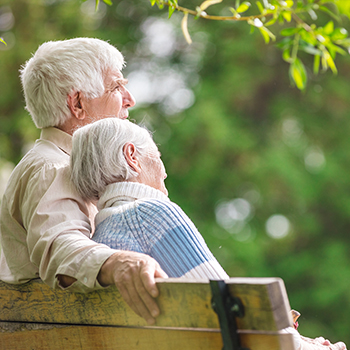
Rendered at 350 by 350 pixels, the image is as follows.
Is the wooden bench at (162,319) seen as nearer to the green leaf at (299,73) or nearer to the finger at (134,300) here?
the finger at (134,300)

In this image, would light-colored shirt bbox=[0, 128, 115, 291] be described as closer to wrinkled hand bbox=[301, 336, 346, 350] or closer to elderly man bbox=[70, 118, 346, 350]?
elderly man bbox=[70, 118, 346, 350]

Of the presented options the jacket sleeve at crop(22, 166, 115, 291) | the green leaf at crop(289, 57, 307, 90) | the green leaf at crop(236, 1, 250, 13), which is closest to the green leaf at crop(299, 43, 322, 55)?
the green leaf at crop(289, 57, 307, 90)

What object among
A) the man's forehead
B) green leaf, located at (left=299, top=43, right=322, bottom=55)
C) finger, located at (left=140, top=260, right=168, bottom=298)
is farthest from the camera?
the man's forehead

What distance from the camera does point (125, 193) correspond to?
1.47m

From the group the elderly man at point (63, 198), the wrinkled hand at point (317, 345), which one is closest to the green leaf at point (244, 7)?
the elderly man at point (63, 198)

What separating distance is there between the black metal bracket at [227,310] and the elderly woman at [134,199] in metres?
0.32

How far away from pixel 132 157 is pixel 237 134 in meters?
5.77

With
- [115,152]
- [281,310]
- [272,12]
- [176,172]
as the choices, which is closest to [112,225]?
[115,152]

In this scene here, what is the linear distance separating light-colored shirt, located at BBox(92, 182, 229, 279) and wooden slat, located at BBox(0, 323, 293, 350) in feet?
0.70

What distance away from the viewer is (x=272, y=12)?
188 cm

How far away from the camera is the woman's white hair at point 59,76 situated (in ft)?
5.92

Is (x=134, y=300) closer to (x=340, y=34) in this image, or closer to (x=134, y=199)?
(x=134, y=199)

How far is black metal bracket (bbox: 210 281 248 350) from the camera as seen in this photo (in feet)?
2.99

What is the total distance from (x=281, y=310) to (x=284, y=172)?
629cm
